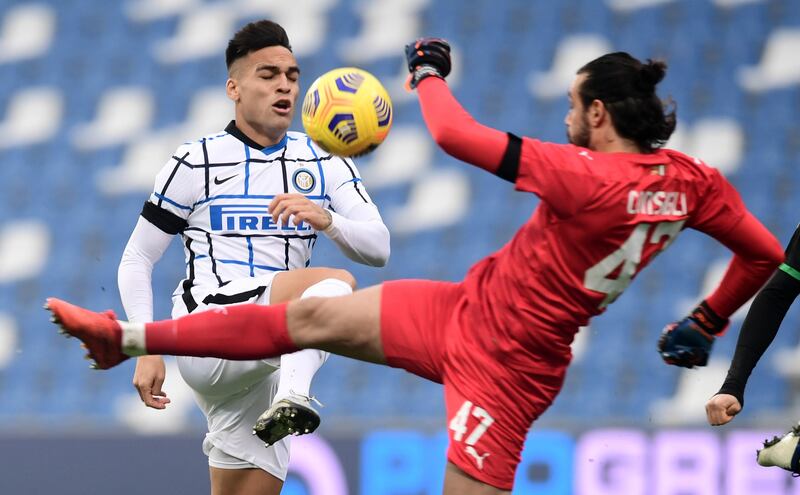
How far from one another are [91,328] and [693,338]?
6.13 ft

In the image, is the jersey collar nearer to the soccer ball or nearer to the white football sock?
the soccer ball

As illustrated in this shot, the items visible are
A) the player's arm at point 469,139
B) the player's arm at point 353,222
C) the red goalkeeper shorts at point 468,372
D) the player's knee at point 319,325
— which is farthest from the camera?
the player's arm at point 353,222

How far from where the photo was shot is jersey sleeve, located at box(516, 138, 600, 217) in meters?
3.52

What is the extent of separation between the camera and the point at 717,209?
3.77 metres

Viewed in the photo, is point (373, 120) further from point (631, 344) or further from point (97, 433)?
point (631, 344)

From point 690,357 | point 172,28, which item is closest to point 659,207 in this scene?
point 690,357

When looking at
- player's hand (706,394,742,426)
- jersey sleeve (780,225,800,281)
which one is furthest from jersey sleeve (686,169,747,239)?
player's hand (706,394,742,426)

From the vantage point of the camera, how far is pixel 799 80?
8734 millimetres

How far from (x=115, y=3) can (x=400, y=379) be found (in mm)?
4045

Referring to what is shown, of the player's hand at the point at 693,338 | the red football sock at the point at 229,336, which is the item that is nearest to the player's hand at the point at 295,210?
Result: the red football sock at the point at 229,336

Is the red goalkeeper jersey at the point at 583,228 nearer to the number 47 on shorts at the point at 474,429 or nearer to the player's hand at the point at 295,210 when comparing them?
the number 47 on shorts at the point at 474,429

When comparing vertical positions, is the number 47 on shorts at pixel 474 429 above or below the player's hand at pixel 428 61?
below

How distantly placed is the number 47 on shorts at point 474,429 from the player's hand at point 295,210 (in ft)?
2.85

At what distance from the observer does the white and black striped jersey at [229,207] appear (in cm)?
452
